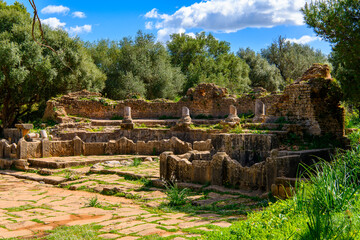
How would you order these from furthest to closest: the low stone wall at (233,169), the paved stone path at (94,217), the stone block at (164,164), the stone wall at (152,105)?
1. the stone wall at (152,105)
2. the stone block at (164,164)
3. the low stone wall at (233,169)
4. the paved stone path at (94,217)

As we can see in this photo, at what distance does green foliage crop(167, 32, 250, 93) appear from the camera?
40.0m

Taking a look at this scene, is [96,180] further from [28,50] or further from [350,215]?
[28,50]

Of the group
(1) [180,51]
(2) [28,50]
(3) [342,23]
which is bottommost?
(3) [342,23]

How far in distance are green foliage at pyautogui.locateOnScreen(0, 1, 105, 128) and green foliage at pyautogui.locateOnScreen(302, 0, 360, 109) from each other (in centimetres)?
1461

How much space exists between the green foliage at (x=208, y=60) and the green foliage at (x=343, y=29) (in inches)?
1007

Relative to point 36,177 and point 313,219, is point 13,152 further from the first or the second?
point 313,219

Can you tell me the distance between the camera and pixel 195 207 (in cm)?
650

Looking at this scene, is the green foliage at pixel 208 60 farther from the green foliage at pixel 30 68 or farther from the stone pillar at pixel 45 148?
the stone pillar at pixel 45 148

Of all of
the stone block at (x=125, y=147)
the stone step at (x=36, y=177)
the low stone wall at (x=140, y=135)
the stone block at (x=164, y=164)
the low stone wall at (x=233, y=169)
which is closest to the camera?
the low stone wall at (x=233, y=169)

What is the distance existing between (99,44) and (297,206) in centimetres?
3912

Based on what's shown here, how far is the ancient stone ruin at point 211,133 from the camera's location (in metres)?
7.98

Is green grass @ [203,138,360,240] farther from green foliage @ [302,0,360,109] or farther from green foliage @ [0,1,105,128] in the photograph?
green foliage @ [0,1,105,128]

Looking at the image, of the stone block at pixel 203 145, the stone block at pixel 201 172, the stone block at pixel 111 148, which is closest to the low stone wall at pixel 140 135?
the stone block at pixel 111 148

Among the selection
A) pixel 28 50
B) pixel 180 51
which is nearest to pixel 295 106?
pixel 28 50
